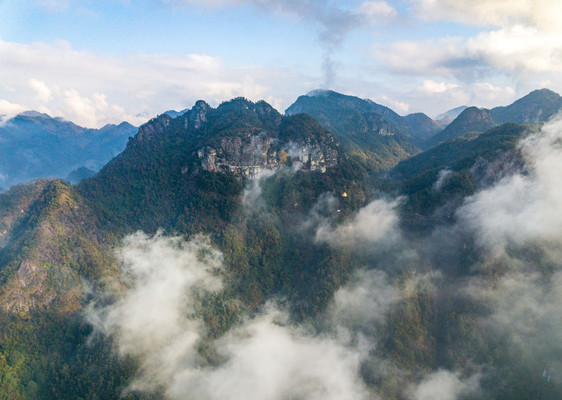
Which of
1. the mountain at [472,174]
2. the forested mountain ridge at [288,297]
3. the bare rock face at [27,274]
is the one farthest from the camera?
the mountain at [472,174]

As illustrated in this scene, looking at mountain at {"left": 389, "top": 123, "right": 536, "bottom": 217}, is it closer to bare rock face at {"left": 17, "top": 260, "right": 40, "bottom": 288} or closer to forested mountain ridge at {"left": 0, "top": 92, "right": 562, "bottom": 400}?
forested mountain ridge at {"left": 0, "top": 92, "right": 562, "bottom": 400}

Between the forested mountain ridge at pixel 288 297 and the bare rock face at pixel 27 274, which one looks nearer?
the forested mountain ridge at pixel 288 297

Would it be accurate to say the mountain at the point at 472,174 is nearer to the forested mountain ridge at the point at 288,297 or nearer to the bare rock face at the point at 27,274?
the forested mountain ridge at the point at 288,297

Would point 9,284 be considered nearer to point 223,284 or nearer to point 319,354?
point 223,284

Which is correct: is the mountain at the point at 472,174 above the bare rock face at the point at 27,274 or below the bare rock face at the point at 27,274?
above

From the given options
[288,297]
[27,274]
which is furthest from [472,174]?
[27,274]

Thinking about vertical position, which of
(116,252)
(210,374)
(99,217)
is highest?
(99,217)

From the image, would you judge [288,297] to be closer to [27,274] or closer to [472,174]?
[27,274]

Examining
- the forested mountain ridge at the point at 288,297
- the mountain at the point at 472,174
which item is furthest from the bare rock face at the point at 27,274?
the mountain at the point at 472,174

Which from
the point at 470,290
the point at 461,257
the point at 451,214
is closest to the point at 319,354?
the point at 470,290

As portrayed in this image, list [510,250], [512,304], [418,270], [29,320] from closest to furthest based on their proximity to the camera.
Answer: [29,320] < [512,304] < [510,250] < [418,270]

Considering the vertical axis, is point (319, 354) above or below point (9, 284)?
below
